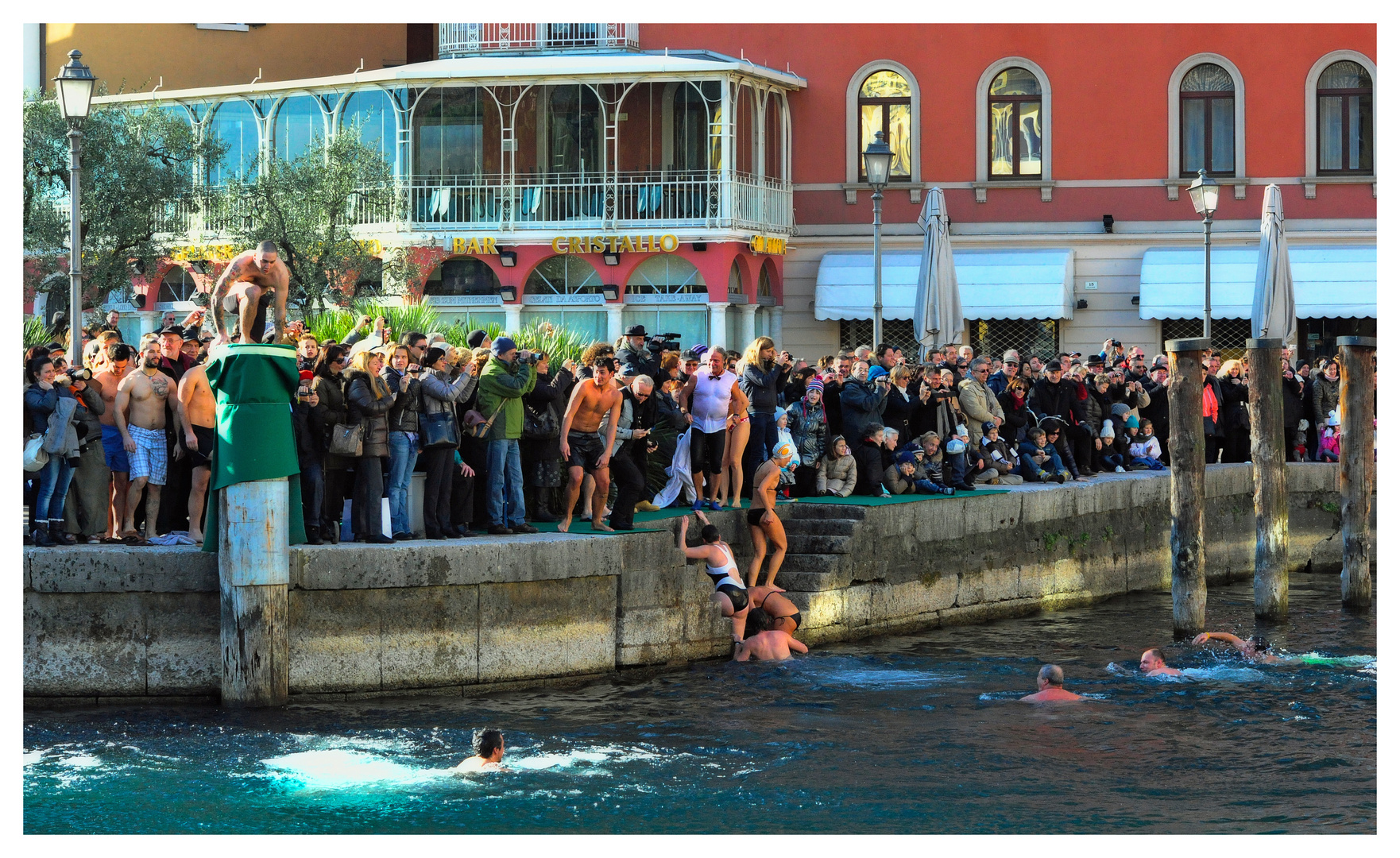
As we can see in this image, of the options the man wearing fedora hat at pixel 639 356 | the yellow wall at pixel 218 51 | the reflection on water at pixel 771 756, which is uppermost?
the yellow wall at pixel 218 51

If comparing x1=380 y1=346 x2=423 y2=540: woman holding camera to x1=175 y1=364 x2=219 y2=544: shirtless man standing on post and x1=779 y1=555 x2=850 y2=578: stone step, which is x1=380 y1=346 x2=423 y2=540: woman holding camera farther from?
x1=779 y1=555 x2=850 y2=578: stone step

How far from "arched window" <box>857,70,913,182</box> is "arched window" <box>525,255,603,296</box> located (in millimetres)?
5137

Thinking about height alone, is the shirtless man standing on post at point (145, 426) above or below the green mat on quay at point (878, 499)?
above

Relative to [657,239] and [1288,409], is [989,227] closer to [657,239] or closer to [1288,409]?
[657,239]

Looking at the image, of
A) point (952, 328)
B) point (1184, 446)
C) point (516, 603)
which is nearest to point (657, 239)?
point (952, 328)

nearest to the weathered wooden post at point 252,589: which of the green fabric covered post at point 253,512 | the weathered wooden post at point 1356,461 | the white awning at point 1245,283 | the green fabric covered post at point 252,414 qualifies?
the green fabric covered post at point 253,512

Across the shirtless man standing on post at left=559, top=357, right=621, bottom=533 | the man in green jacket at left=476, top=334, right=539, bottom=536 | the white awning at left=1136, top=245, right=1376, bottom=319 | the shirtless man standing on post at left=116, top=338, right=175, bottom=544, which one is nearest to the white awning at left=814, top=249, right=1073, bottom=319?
the white awning at left=1136, top=245, right=1376, bottom=319

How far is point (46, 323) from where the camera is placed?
29.5m

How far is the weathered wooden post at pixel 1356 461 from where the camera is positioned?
18312mm

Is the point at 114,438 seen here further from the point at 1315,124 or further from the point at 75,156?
the point at 1315,124

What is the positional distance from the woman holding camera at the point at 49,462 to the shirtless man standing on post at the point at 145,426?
427 mm

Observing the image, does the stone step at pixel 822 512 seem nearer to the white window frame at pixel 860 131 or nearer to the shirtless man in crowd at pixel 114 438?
the shirtless man in crowd at pixel 114 438

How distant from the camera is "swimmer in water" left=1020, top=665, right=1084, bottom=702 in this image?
13836 millimetres

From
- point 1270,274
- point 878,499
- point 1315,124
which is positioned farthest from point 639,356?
point 1315,124
